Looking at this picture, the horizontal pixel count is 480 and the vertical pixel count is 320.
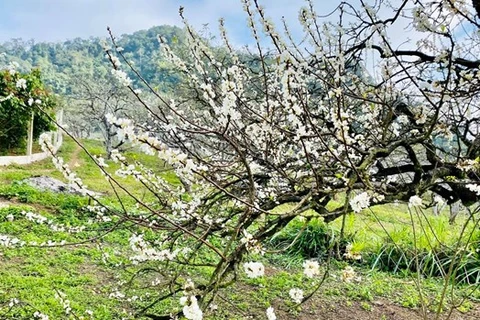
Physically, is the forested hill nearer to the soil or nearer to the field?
the field

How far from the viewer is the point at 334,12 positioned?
278cm

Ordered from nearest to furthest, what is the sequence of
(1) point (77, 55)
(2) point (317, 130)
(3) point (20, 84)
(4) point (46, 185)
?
1. (3) point (20, 84)
2. (2) point (317, 130)
3. (4) point (46, 185)
4. (1) point (77, 55)

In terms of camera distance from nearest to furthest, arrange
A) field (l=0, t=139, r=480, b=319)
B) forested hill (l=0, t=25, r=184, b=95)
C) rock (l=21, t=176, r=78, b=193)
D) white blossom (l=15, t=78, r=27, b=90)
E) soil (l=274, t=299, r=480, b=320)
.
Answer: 1. white blossom (l=15, t=78, r=27, b=90)
2. field (l=0, t=139, r=480, b=319)
3. soil (l=274, t=299, r=480, b=320)
4. rock (l=21, t=176, r=78, b=193)
5. forested hill (l=0, t=25, r=184, b=95)

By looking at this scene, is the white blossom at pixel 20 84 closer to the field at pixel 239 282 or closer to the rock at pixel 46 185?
the field at pixel 239 282

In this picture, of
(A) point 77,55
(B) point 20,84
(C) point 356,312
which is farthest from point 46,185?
(A) point 77,55

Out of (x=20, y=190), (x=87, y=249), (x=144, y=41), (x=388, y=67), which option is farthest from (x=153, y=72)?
(x=388, y=67)

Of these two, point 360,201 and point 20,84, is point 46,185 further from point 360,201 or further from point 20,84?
point 360,201

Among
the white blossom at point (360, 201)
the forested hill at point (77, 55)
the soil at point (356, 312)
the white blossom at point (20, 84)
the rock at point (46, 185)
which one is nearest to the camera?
the white blossom at point (20, 84)

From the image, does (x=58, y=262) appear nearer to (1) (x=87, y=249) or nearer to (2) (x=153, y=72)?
(1) (x=87, y=249)

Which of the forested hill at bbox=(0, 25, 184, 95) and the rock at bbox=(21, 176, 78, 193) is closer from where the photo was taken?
the rock at bbox=(21, 176, 78, 193)

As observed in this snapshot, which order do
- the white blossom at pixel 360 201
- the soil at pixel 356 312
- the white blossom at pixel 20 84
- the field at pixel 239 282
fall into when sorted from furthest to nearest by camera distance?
the soil at pixel 356 312 → the field at pixel 239 282 → the white blossom at pixel 360 201 → the white blossom at pixel 20 84

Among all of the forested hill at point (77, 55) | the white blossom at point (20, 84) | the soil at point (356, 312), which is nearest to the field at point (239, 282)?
the soil at point (356, 312)

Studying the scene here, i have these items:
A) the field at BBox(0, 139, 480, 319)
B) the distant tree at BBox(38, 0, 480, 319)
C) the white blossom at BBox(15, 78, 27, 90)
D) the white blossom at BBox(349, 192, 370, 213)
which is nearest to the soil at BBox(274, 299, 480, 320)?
the field at BBox(0, 139, 480, 319)

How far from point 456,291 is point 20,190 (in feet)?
29.0
